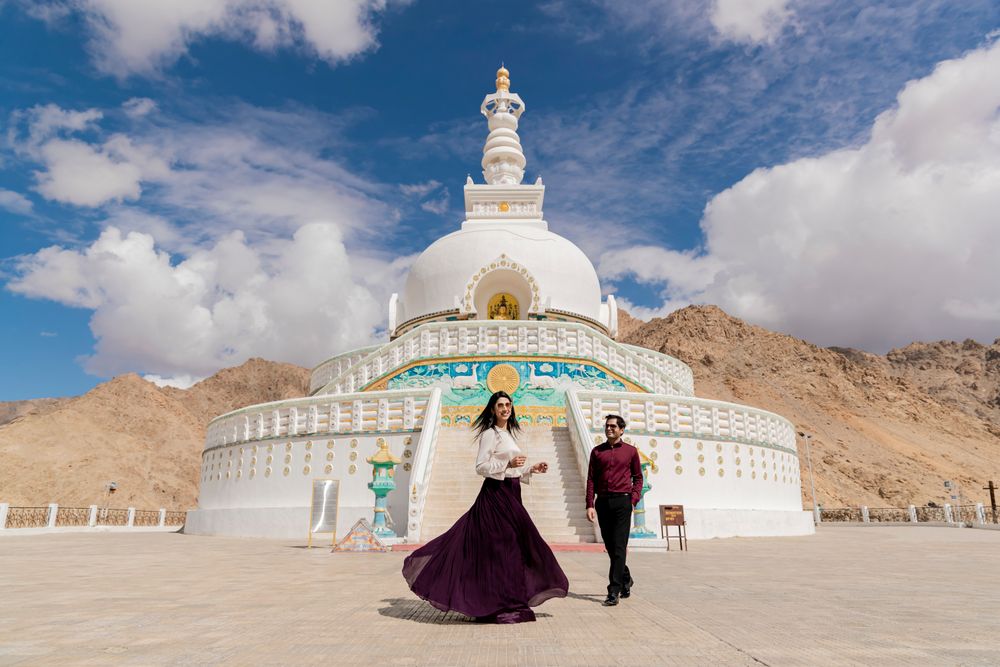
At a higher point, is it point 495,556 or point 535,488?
point 535,488

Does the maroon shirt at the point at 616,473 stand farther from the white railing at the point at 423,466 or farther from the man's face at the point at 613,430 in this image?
the white railing at the point at 423,466

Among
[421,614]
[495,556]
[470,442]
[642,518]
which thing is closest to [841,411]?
[470,442]

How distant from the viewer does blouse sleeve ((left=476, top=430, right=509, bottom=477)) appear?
6.26 metres

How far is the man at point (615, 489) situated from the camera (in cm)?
698

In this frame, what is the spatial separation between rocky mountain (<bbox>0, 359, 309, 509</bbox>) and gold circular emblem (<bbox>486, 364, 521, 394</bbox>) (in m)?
43.1

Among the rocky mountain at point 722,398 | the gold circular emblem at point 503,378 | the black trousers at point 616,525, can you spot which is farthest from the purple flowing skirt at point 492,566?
the rocky mountain at point 722,398

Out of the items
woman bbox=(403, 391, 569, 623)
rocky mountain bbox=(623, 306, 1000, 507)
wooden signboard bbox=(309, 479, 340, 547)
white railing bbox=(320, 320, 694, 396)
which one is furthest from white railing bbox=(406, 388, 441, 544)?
Result: rocky mountain bbox=(623, 306, 1000, 507)

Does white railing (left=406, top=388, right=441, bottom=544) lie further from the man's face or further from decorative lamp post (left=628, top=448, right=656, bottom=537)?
the man's face

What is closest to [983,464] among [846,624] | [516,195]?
[516,195]

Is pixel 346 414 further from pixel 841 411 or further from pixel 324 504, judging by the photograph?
pixel 841 411

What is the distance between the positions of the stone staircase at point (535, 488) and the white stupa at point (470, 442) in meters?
0.04

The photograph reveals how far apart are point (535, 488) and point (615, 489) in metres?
9.09

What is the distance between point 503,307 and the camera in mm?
28000

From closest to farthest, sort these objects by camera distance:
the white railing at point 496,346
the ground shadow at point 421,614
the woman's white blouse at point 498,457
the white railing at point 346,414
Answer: the ground shadow at point 421,614
the woman's white blouse at point 498,457
the white railing at point 346,414
the white railing at point 496,346
